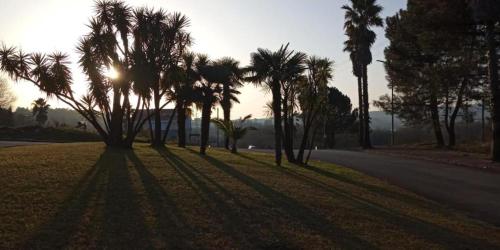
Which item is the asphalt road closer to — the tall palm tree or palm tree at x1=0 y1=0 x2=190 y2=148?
palm tree at x1=0 y1=0 x2=190 y2=148

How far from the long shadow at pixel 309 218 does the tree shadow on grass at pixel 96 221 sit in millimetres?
2734

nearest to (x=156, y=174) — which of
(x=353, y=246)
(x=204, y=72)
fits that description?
(x=353, y=246)

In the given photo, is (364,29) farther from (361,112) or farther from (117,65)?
(117,65)

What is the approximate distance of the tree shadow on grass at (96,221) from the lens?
6.97 m

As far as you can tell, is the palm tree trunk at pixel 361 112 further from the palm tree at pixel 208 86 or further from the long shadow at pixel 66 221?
the long shadow at pixel 66 221

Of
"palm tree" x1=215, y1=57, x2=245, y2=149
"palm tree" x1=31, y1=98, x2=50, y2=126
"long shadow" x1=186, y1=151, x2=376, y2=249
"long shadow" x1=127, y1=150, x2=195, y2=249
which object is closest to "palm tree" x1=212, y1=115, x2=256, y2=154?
"palm tree" x1=215, y1=57, x2=245, y2=149

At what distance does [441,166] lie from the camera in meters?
24.7

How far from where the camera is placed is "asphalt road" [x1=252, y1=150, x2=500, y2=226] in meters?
13.6

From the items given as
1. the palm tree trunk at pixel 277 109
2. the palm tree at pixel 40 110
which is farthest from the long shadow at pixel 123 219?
the palm tree at pixel 40 110

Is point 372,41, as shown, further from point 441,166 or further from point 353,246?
point 353,246

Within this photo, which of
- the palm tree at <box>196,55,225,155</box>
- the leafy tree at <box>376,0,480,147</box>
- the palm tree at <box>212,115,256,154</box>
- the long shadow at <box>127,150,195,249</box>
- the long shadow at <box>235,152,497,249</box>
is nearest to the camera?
the long shadow at <box>127,150,195,249</box>

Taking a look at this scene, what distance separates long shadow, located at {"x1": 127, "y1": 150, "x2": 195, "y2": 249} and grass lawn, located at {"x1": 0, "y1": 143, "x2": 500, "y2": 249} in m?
0.02

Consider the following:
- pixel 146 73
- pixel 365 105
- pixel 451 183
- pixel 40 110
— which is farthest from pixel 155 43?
pixel 40 110

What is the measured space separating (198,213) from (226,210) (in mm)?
611
